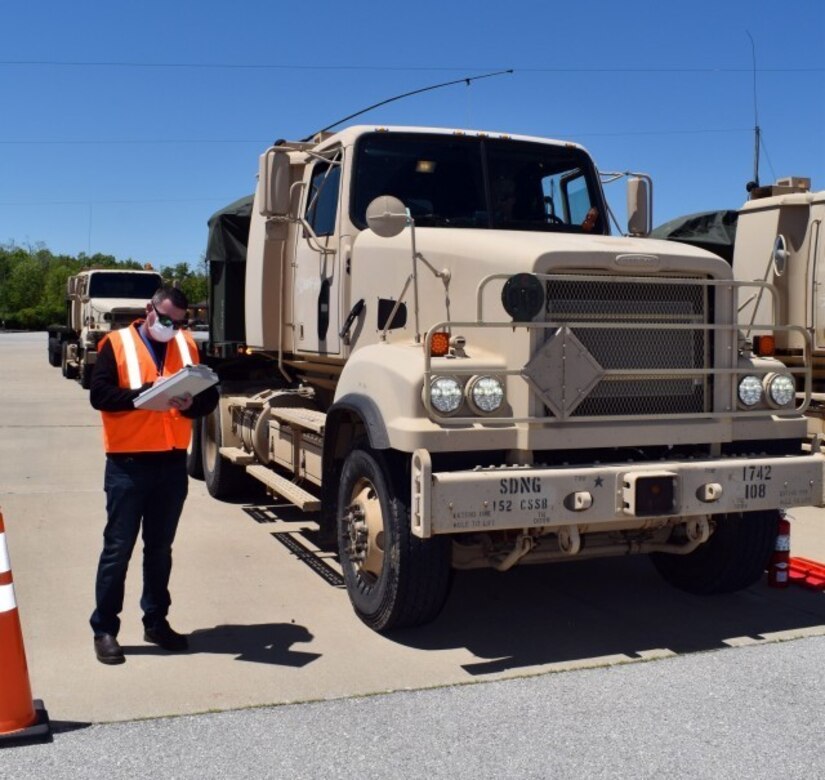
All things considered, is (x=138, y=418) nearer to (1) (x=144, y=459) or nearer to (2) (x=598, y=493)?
(1) (x=144, y=459)

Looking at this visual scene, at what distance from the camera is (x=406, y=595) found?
5336 mm

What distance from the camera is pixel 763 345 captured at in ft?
20.4

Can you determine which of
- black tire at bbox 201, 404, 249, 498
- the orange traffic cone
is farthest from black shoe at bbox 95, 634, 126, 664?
black tire at bbox 201, 404, 249, 498

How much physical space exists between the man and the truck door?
1723 mm

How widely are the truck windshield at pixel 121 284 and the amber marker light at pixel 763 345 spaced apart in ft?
61.4

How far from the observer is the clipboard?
16.3 feet

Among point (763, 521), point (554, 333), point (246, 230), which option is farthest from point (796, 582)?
point (246, 230)


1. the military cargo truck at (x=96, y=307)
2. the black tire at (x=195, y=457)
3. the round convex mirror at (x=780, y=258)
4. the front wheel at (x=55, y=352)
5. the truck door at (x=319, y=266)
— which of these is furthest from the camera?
the front wheel at (x=55, y=352)

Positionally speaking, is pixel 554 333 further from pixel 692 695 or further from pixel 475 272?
pixel 692 695

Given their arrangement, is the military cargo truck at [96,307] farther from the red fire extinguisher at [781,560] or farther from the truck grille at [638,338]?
the truck grille at [638,338]

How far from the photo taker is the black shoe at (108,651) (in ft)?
16.8

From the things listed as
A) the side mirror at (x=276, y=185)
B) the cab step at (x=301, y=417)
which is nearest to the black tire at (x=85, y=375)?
the cab step at (x=301, y=417)

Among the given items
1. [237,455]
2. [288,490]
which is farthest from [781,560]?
[237,455]

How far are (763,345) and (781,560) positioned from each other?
1.38m
